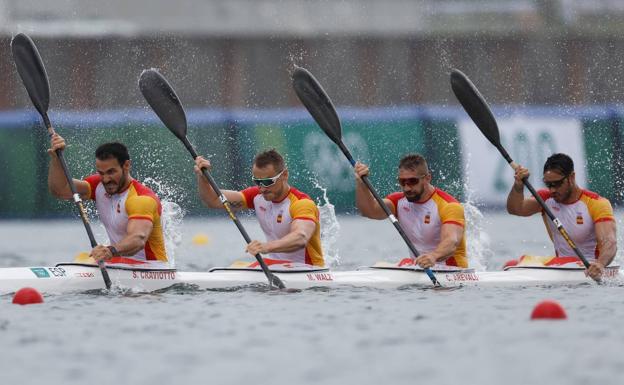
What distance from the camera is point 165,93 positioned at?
9805 mm

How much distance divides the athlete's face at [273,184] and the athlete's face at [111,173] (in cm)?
94

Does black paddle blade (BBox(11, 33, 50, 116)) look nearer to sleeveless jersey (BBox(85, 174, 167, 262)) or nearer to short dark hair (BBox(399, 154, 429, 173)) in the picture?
sleeveless jersey (BBox(85, 174, 167, 262))

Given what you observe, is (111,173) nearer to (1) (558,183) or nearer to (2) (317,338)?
(2) (317,338)

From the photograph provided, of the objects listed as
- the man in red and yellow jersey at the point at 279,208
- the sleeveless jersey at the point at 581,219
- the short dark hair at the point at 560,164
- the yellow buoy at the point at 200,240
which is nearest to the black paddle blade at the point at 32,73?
the man in red and yellow jersey at the point at 279,208

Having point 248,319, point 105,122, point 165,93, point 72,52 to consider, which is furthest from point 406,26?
point 248,319

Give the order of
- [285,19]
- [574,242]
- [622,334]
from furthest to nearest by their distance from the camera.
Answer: [285,19] < [574,242] < [622,334]

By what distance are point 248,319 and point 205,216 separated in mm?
13018

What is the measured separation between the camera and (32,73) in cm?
939

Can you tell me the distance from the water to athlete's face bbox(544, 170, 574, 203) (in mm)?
790

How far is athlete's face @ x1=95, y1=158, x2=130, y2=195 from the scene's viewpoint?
8.45 metres

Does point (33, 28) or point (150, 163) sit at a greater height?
point (33, 28)

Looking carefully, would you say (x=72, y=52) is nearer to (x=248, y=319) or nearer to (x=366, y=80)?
(x=366, y=80)

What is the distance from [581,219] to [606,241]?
28 cm

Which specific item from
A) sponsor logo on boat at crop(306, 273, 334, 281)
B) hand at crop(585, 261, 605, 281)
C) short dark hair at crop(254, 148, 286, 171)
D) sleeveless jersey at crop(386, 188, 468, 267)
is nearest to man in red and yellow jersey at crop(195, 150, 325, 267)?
short dark hair at crop(254, 148, 286, 171)
